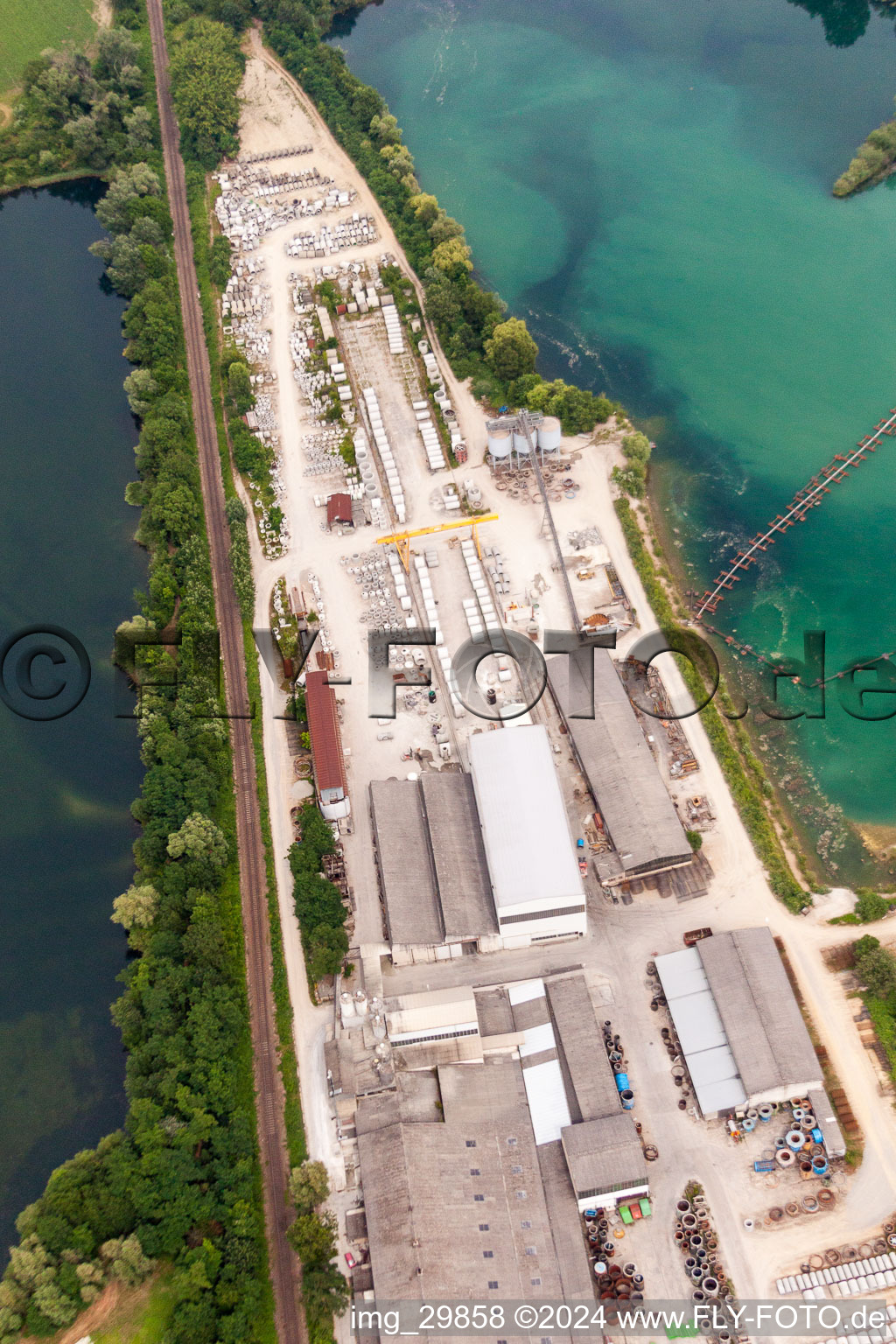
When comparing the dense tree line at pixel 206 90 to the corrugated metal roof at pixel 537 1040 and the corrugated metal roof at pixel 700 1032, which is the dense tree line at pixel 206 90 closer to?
the corrugated metal roof at pixel 537 1040

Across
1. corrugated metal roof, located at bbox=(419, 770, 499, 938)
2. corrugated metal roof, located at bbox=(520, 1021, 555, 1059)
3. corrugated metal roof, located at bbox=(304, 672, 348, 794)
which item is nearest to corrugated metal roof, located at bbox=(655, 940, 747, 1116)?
corrugated metal roof, located at bbox=(520, 1021, 555, 1059)

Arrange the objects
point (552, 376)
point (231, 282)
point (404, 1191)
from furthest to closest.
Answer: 1. point (231, 282)
2. point (552, 376)
3. point (404, 1191)

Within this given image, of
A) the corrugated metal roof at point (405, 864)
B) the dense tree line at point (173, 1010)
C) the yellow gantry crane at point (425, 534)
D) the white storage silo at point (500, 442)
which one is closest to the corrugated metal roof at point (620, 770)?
the corrugated metal roof at point (405, 864)

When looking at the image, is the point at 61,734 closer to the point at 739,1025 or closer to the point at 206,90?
the point at 739,1025

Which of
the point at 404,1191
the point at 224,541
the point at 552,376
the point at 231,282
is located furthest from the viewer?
the point at 231,282

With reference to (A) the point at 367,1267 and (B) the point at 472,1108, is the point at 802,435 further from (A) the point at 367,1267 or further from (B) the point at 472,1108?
(A) the point at 367,1267

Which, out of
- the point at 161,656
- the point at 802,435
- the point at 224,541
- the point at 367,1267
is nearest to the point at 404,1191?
the point at 367,1267
